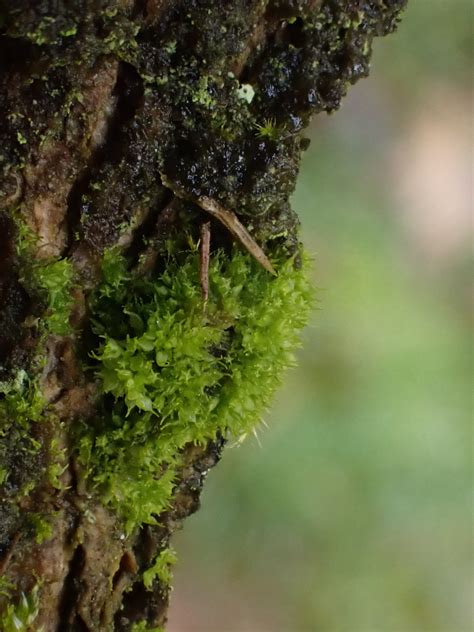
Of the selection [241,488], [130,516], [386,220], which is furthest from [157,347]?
[386,220]

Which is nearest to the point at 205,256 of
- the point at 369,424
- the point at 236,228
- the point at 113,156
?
the point at 236,228

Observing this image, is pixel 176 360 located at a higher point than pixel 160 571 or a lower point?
higher

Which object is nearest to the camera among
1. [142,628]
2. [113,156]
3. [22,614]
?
[113,156]

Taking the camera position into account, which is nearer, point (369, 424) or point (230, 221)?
point (230, 221)

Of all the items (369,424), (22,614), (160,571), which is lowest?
(22,614)

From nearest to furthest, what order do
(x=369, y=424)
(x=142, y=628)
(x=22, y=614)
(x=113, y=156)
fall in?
(x=113, y=156) < (x=22, y=614) < (x=142, y=628) < (x=369, y=424)

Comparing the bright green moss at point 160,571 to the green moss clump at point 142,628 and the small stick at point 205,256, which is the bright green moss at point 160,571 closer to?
the green moss clump at point 142,628

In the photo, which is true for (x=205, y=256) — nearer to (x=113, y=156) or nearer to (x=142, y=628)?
(x=113, y=156)

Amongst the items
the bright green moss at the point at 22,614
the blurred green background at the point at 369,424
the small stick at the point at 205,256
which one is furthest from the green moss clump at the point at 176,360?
the blurred green background at the point at 369,424
